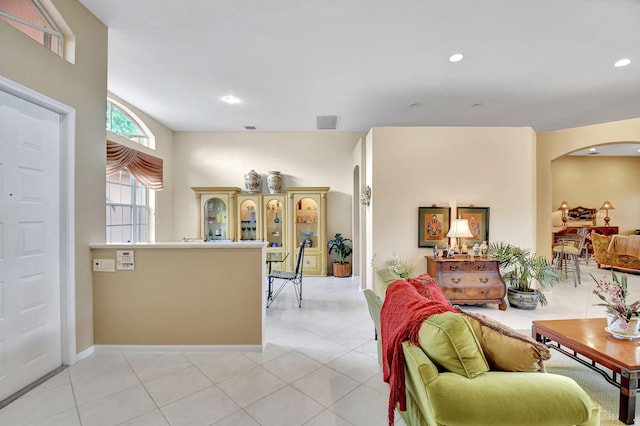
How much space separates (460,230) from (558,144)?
11.4 feet

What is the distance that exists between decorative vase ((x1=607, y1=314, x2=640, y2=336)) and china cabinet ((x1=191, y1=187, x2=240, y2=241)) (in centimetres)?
552

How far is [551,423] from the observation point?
114 centimetres

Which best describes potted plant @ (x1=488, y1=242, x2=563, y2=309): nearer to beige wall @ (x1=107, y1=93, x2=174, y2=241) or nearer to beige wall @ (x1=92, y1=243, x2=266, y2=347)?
beige wall @ (x1=92, y1=243, x2=266, y2=347)

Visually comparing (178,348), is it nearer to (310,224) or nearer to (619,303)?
(310,224)

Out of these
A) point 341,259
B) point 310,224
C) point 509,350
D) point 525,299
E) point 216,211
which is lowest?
point 525,299

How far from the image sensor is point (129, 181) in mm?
4801

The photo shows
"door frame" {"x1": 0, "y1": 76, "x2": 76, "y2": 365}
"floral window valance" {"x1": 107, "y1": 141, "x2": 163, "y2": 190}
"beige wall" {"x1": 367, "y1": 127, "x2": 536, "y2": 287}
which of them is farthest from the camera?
"beige wall" {"x1": 367, "y1": 127, "x2": 536, "y2": 287}

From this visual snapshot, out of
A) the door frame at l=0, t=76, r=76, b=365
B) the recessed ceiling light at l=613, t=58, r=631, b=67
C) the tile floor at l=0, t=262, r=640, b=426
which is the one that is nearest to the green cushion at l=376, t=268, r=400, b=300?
the tile floor at l=0, t=262, r=640, b=426

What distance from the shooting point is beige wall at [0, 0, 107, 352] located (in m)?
2.19

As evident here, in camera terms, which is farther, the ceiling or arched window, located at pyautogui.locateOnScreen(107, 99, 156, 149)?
arched window, located at pyautogui.locateOnScreen(107, 99, 156, 149)

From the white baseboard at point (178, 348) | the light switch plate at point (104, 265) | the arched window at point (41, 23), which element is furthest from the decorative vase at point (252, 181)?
the white baseboard at point (178, 348)

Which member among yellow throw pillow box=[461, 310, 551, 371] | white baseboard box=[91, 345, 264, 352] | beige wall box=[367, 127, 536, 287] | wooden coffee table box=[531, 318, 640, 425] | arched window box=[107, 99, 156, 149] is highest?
arched window box=[107, 99, 156, 149]

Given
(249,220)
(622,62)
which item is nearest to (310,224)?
(249,220)

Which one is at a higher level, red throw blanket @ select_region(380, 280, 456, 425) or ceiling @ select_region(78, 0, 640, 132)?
ceiling @ select_region(78, 0, 640, 132)
